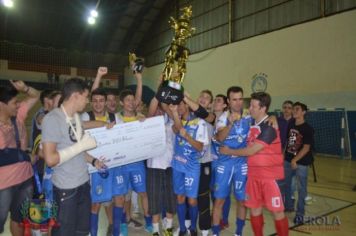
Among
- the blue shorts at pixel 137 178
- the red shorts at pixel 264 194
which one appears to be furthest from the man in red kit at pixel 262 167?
the blue shorts at pixel 137 178

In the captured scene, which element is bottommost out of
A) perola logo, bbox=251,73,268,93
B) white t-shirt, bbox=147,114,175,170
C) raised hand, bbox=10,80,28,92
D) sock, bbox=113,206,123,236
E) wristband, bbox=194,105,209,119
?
sock, bbox=113,206,123,236

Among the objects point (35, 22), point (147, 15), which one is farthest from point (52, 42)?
point (147, 15)

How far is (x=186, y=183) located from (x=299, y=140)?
2.30m

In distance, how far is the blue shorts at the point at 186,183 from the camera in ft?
12.5

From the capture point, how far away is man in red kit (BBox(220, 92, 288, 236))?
133 inches

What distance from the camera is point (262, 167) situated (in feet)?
11.4

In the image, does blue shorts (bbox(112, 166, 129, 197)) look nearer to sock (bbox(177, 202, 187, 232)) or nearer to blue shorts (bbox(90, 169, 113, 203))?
blue shorts (bbox(90, 169, 113, 203))

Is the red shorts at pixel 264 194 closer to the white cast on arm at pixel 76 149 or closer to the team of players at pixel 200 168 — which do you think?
the team of players at pixel 200 168

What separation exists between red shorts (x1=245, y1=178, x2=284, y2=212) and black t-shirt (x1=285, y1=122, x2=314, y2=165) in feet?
5.75

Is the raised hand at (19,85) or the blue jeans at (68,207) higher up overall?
the raised hand at (19,85)

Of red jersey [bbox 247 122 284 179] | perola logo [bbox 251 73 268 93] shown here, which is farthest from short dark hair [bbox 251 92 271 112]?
perola logo [bbox 251 73 268 93]

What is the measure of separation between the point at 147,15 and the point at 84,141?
21621mm

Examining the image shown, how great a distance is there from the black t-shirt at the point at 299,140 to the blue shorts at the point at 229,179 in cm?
159

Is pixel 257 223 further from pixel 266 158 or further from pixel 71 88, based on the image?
pixel 71 88
